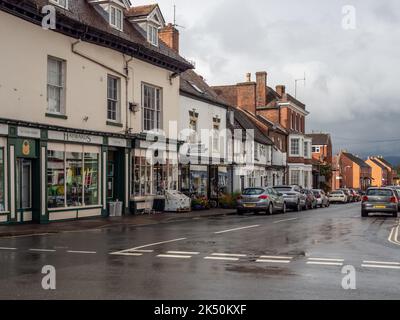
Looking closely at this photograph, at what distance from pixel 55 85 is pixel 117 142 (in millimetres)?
4503

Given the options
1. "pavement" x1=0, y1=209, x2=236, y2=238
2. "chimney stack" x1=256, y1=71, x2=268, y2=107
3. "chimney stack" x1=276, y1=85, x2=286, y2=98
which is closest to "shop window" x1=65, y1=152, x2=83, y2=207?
"pavement" x1=0, y1=209, x2=236, y2=238

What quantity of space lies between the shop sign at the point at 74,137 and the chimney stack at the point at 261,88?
3660 centimetres

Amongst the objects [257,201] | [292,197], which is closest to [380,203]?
[257,201]

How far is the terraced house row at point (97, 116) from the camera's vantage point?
19688mm

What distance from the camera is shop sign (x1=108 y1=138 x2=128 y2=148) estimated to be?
2476 centimetres

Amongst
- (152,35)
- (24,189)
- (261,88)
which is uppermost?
(261,88)

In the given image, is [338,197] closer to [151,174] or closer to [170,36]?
[170,36]

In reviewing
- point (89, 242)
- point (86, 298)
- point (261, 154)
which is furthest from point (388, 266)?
point (261, 154)

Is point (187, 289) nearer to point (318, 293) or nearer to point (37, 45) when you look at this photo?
point (318, 293)

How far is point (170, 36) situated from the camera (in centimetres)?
3744

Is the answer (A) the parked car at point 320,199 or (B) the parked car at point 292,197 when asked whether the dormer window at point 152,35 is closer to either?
(B) the parked car at point 292,197

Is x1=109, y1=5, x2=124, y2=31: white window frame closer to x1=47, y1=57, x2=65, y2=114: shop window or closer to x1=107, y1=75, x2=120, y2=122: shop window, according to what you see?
x1=107, y1=75, x2=120, y2=122: shop window

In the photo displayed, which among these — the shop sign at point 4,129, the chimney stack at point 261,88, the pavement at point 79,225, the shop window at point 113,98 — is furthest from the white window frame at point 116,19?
the chimney stack at point 261,88

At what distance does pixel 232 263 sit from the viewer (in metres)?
11.2
